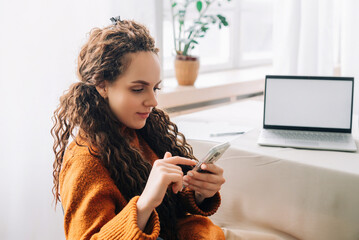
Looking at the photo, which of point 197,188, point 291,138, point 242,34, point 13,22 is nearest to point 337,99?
point 291,138

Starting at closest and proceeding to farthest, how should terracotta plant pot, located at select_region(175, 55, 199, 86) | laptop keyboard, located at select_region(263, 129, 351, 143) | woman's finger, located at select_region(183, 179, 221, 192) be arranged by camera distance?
woman's finger, located at select_region(183, 179, 221, 192)
laptop keyboard, located at select_region(263, 129, 351, 143)
terracotta plant pot, located at select_region(175, 55, 199, 86)

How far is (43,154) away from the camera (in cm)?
146

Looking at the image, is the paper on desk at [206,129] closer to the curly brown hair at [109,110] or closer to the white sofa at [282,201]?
the white sofa at [282,201]

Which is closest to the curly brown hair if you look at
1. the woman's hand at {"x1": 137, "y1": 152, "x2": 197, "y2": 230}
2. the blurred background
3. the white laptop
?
the woman's hand at {"x1": 137, "y1": 152, "x2": 197, "y2": 230}

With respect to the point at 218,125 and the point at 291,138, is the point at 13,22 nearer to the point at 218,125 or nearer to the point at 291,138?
the point at 218,125

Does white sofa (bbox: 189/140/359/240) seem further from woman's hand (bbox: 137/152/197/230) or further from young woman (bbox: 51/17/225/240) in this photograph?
woman's hand (bbox: 137/152/197/230)

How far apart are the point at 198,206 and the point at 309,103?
61cm

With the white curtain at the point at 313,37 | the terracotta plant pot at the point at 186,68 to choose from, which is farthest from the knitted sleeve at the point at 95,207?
the white curtain at the point at 313,37

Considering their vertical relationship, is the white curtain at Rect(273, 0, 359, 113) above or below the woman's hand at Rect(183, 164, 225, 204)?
above

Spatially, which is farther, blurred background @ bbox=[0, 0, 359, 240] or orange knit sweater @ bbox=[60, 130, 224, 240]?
blurred background @ bbox=[0, 0, 359, 240]

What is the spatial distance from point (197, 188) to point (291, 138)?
1.62ft

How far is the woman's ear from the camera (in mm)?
916

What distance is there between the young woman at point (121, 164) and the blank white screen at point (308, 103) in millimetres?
520

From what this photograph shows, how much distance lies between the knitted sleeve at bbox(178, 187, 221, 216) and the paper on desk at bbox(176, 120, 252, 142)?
0.36 metres
